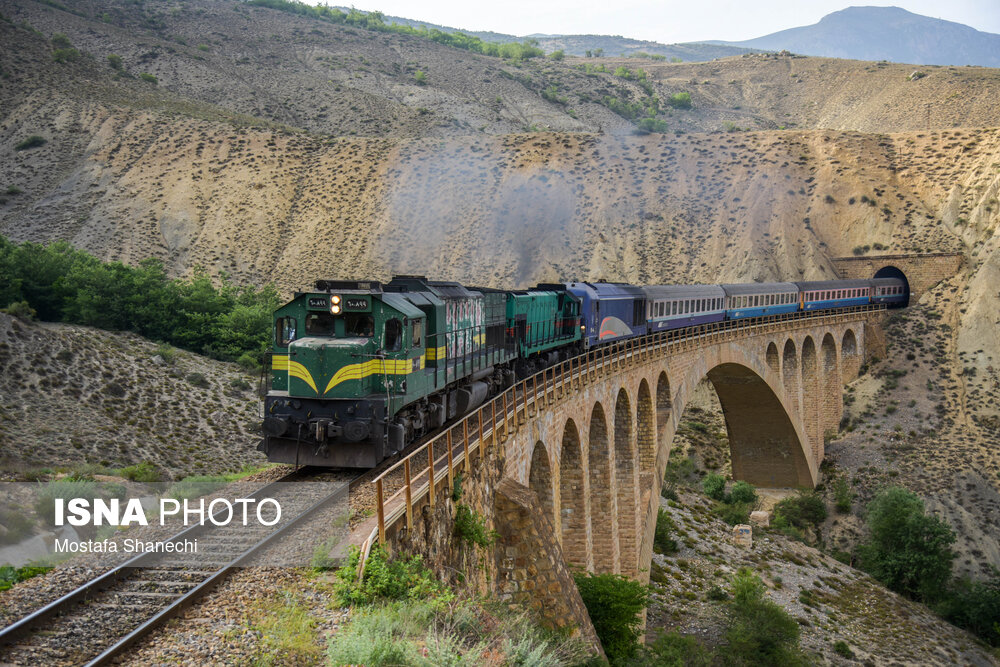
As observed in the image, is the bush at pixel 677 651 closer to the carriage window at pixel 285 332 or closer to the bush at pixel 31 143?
the carriage window at pixel 285 332

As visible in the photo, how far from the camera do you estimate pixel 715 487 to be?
48.9 metres

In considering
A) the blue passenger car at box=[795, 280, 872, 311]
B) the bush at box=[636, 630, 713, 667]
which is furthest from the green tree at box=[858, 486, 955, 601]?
the bush at box=[636, 630, 713, 667]

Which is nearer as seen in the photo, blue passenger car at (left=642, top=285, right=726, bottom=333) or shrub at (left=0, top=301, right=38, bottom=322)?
shrub at (left=0, top=301, right=38, bottom=322)

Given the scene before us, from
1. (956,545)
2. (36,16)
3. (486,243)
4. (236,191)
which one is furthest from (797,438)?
(36,16)

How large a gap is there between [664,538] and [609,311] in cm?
1149

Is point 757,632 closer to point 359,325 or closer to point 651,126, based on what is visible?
point 359,325

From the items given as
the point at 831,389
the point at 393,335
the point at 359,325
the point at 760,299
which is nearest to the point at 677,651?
the point at 393,335

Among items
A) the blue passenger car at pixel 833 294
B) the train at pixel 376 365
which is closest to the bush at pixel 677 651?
the train at pixel 376 365

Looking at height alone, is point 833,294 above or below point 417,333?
above

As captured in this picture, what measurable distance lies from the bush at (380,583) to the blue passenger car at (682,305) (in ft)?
91.2

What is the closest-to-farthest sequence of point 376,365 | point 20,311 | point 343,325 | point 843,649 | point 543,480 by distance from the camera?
point 376,365 < point 343,325 < point 543,480 < point 843,649 < point 20,311

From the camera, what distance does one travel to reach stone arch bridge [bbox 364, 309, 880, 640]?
12773 millimetres

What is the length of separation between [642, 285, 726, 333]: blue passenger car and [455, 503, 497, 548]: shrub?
24.7 metres

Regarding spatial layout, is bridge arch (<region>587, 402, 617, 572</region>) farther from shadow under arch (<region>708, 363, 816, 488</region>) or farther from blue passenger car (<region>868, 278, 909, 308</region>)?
blue passenger car (<region>868, 278, 909, 308</region>)
